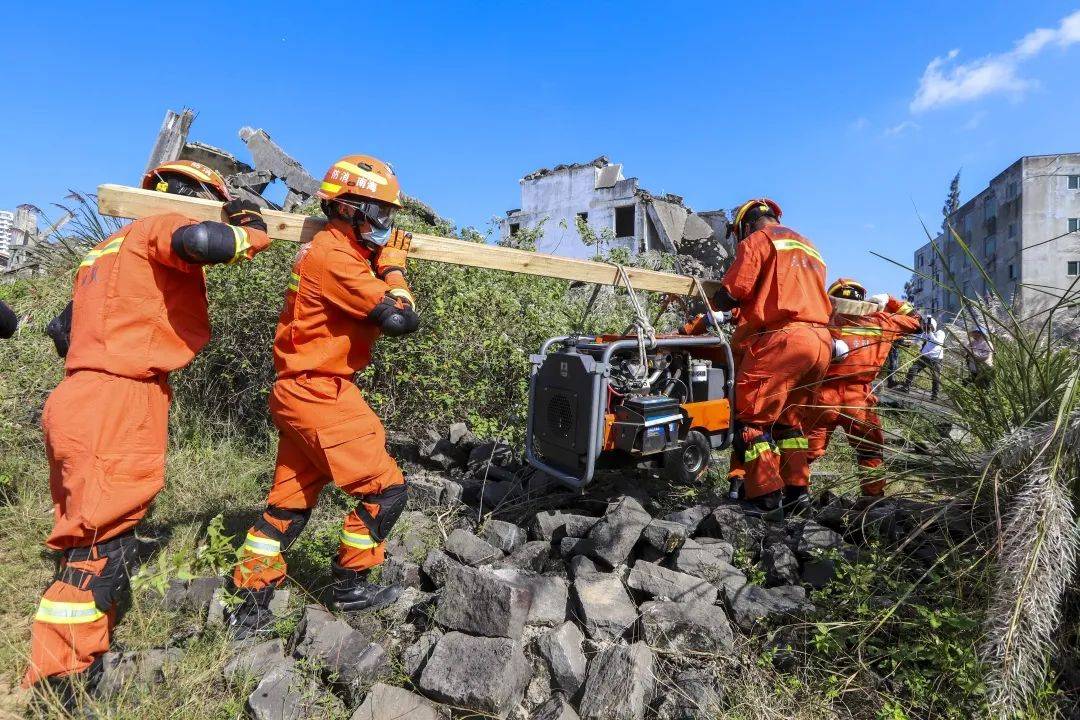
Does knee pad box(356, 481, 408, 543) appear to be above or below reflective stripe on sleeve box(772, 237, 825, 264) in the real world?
below

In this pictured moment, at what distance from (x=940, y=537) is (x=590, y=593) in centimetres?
148

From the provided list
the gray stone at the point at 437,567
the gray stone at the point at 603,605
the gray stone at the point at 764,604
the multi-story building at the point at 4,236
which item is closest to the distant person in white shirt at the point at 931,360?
the gray stone at the point at 764,604

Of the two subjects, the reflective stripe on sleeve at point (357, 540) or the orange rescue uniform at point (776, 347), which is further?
the orange rescue uniform at point (776, 347)

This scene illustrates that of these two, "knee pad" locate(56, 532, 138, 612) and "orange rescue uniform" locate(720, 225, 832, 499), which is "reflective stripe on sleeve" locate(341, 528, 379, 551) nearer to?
"knee pad" locate(56, 532, 138, 612)

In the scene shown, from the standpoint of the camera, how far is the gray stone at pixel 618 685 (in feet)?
7.48

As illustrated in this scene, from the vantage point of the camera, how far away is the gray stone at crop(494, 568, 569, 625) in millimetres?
2777

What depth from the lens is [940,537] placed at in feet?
8.55

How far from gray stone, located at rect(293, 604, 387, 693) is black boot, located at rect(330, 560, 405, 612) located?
20cm

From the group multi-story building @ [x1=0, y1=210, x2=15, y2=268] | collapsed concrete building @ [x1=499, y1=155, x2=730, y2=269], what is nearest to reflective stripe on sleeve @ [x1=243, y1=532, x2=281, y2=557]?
multi-story building @ [x1=0, y1=210, x2=15, y2=268]

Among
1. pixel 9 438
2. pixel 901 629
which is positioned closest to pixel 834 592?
pixel 901 629

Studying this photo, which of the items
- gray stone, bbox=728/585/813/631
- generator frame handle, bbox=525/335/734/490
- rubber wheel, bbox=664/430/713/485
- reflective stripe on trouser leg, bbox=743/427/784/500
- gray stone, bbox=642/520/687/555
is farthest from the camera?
rubber wheel, bbox=664/430/713/485

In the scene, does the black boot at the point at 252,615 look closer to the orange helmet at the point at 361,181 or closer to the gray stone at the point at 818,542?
the orange helmet at the point at 361,181

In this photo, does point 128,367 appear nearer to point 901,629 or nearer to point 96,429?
point 96,429

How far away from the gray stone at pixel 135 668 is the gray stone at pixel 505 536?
157 cm
